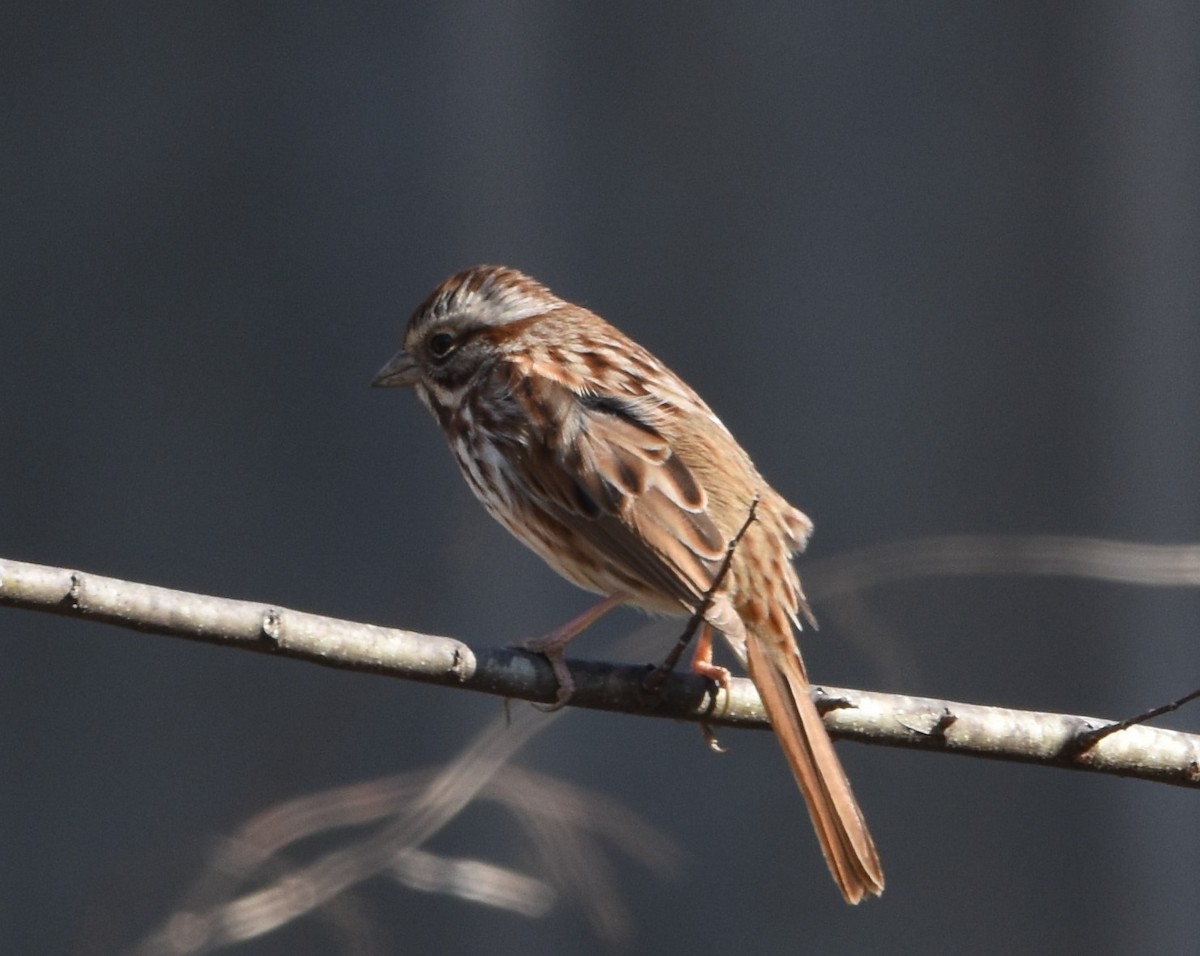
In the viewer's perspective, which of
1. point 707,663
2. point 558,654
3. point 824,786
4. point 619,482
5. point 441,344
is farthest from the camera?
point 441,344

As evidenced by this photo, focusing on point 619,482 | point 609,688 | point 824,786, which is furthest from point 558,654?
point 619,482

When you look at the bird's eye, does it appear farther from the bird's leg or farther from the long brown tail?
the long brown tail

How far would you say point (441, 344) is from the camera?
4781mm

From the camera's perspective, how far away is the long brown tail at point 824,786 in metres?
3.34

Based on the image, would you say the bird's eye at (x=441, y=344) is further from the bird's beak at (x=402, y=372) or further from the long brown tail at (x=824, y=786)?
the long brown tail at (x=824, y=786)

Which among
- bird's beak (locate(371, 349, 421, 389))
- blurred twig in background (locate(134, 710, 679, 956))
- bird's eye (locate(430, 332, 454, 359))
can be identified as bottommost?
blurred twig in background (locate(134, 710, 679, 956))

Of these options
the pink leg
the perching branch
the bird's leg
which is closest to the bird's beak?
the pink leg

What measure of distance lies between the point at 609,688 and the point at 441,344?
1.72m

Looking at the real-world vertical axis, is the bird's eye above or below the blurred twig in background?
above

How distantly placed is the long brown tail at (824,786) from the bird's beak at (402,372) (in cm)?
175

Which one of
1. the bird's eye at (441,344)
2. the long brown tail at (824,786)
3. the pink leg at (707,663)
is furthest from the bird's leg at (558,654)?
the bird's eye at (441,344)

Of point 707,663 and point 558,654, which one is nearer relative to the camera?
point 558,654

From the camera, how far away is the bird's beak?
4.83 m

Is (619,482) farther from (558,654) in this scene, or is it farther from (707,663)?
(558,654)
